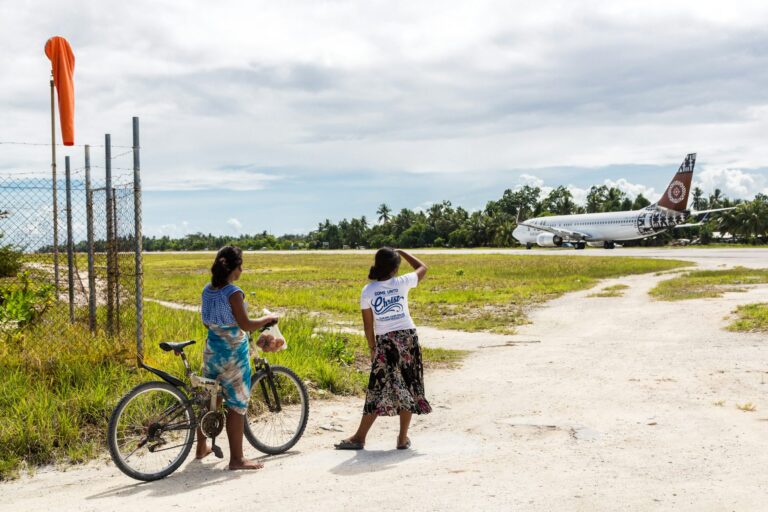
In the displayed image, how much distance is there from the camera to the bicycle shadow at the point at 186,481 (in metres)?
5.20

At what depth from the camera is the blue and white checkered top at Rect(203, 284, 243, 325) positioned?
548cm

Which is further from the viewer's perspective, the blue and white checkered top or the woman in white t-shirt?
the woman in white t-shirt

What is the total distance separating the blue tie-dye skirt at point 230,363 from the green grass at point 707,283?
16.1 metres

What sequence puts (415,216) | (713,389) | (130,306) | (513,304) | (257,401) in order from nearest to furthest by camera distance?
(257,401)
(713,389)
(130,306)
(513,304)
(415,216)

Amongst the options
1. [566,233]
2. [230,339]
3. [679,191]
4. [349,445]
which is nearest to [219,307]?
[230,339]

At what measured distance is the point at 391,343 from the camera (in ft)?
19.9

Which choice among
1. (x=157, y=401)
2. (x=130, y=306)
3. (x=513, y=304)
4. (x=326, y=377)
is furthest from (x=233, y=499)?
(x=513, y=304)

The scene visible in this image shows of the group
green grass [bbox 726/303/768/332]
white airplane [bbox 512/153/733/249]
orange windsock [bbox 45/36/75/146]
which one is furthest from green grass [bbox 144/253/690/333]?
white airplane [bbox 512/153/733/249]

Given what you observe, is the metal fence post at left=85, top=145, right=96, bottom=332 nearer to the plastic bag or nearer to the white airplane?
the plastic bag

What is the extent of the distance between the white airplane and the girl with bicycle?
5712 cm

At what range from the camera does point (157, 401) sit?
565cm

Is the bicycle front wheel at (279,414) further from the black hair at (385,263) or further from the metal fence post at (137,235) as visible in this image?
the metal fence post at (137,235)

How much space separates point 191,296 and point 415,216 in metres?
119

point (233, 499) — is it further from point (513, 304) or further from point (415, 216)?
point (415, 216)
